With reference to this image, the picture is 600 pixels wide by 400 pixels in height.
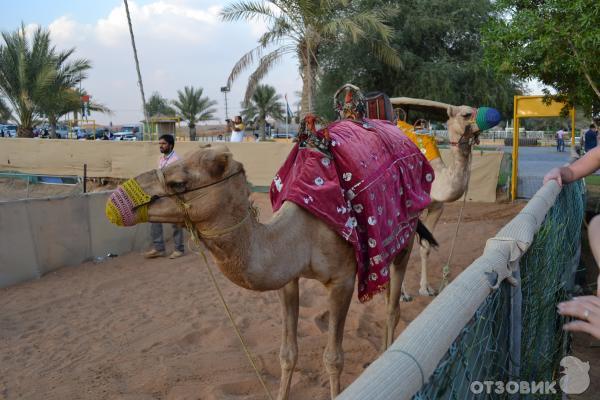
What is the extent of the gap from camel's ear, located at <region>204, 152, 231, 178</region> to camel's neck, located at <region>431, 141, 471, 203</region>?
13.7ft

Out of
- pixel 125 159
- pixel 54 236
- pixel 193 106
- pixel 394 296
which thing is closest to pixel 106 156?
pixel 125 159

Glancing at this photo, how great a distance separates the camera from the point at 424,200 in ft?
15.5

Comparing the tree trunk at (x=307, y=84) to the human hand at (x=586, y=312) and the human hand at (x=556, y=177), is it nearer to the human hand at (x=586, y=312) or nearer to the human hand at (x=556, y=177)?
the human hand at (x=556, y=177)

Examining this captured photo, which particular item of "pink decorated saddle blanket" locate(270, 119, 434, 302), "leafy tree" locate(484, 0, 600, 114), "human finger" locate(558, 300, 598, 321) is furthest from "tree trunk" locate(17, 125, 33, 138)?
"human finger" locate(558, 300, 598, 321)

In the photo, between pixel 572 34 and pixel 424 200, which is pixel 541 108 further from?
pixel 424 200

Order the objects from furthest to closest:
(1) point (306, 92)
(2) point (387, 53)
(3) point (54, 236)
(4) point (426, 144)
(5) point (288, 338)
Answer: (2) point (387, 53)
(1) point (306, 92)
(3) point (54, 236)
(4) point (426, 144)
(5) point (288, 338)

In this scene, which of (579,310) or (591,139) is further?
(591,139)

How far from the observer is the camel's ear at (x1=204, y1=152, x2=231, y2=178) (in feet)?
9.39

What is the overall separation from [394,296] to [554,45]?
452 cm

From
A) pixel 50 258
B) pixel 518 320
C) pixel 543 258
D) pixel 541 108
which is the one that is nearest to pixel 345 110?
pixel 543 258

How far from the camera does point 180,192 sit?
281 centimetres

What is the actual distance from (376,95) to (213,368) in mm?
3295

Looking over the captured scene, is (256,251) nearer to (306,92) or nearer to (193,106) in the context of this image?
(306,92)

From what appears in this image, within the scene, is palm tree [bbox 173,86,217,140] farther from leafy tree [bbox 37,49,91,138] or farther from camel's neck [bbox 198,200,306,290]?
camel's neck [bbox 198,200,306,290]
